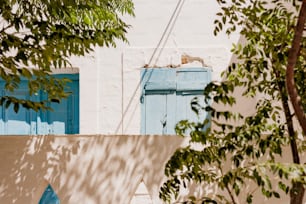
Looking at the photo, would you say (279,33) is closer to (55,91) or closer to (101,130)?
(55,91)

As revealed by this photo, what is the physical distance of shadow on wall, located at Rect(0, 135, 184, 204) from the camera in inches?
123

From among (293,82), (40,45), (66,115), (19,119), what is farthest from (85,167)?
(19,119)

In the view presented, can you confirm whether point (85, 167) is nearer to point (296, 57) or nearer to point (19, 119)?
point (296, 57)

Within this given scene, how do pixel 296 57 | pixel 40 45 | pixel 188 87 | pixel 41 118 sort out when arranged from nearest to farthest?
pixel 296 57
pixel 40 45
pixel 188 87
pixel 41 118

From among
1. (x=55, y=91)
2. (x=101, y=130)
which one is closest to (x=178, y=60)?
(x=101, y=130)

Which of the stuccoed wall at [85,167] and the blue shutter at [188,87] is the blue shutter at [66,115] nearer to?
the blue shutter at [188,87]

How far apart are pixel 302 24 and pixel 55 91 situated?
4.83 feet

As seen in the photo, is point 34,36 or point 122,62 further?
point 122,62

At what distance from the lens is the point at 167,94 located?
205 inches

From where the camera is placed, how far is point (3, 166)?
10.4 ft

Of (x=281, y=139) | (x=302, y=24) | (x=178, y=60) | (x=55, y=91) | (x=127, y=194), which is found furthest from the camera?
(x=178, y=60)

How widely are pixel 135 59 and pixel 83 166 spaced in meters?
2.35

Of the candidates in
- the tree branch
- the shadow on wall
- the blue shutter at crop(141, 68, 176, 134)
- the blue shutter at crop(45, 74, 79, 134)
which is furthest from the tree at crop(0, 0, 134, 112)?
the blue shutter at crop(45, 74, 79, 134)

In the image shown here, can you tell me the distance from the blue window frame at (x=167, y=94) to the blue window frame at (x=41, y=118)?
2.85 ft
